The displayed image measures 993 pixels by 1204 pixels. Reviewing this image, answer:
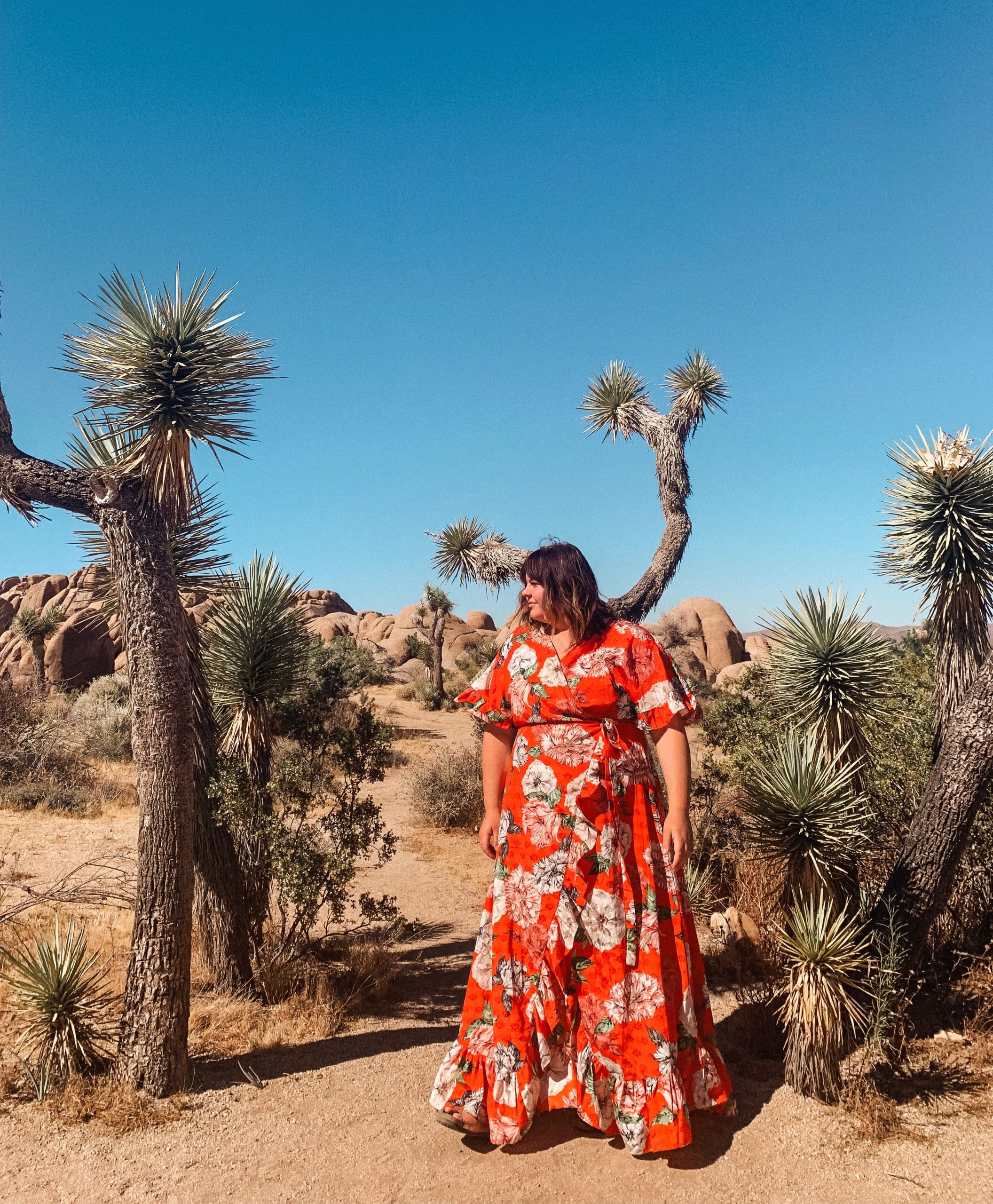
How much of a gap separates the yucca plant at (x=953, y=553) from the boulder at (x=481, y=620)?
3842cm

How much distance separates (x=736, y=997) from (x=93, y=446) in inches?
208

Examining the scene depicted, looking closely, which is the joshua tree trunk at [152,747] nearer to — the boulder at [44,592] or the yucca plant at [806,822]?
the yucca plant at [806,822]

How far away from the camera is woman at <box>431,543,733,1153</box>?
117 inches

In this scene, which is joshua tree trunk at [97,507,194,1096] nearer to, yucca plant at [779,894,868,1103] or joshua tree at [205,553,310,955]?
joshua tree at [205,553,310,955]

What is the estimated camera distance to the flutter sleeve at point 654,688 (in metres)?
3.01

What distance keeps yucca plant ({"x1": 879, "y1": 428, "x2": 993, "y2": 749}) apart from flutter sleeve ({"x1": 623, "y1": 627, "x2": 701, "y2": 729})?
2516mm

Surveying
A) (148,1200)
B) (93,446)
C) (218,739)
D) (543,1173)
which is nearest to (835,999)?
(543,1173)

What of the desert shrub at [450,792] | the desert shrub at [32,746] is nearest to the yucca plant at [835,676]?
the desert shrub at [450,792]

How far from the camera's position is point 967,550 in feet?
16.1

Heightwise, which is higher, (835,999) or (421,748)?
(421,748)

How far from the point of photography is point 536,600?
3246 millimetres

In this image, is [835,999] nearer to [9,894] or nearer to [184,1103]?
[184,1103]

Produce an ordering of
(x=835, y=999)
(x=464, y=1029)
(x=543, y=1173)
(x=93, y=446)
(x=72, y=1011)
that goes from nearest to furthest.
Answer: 1. (x=543, y=1173)
2. (x=464, y=1029)
3. (x=835, y=999)
4. (x=72, y=1011)
5. (x=93, y=446)

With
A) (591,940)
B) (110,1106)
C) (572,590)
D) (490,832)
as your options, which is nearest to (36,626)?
(110,1106)
